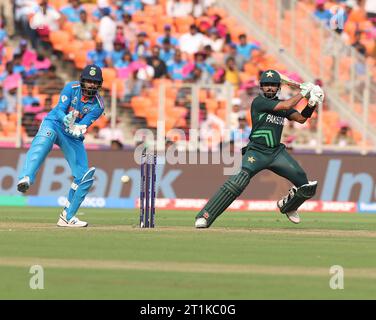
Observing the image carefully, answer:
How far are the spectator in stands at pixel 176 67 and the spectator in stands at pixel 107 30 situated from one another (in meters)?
1.33

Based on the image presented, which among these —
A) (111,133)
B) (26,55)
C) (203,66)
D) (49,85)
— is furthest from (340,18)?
(49,85)

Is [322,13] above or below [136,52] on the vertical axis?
above

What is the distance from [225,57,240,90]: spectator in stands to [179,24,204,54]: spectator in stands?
86 centimetres

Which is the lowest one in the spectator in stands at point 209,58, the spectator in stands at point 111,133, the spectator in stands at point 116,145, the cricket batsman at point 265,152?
the cricket batsman at point 265,152

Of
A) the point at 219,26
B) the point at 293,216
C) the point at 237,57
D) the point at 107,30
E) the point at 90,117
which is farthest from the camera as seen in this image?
the point at 219,26

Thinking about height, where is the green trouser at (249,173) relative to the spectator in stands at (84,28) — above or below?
below

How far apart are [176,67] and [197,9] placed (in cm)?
235

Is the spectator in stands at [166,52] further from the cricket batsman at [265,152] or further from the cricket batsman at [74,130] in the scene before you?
the cricket batsman at [265,152]

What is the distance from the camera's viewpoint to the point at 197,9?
26844 millimetres

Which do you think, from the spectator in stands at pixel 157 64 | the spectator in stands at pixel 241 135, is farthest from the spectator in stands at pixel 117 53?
the spectator in stands at pixel 241 135

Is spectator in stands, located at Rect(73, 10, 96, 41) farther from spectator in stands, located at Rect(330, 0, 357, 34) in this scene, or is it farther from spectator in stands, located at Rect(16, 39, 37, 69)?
spectator in stands, located at Rect(330, 0, 357, 34)

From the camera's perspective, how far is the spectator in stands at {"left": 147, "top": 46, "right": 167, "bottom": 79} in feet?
81.1

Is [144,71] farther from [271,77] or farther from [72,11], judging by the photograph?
[271,77]

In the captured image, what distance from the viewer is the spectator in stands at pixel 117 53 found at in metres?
25.0
